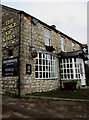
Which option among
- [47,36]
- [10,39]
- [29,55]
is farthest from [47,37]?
[10,39]

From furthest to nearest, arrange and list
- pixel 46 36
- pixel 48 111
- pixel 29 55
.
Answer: pixel 46 36, pixel 29 55, pixel 48 111

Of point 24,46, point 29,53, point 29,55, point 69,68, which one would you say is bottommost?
point 69,68

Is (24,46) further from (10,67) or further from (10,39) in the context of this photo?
(10,67)

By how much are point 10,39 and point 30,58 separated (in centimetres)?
226

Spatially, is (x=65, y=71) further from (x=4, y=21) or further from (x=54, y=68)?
(x=4, y=21)

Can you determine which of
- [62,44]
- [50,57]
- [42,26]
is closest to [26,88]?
[50,57]

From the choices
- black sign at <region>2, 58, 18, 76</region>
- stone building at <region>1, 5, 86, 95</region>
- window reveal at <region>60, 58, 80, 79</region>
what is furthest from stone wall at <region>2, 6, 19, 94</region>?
window reveal at <region>60, 58, 80, 79</region>

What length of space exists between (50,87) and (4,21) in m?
6.95

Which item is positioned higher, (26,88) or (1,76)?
(1,76)

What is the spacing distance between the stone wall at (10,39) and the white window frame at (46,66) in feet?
6.17

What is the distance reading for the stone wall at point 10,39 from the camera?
9.36 metres

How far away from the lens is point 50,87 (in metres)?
10.9

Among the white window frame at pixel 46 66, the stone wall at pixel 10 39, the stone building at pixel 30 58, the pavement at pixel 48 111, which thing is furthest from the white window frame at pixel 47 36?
the pavement at pixel 48 111

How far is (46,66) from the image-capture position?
10812 millimetres
